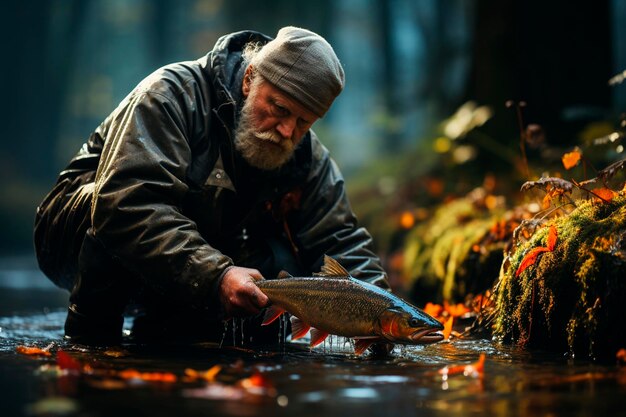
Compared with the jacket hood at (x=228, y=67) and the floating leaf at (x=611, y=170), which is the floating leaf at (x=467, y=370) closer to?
the floating leaf at (x=611, y=170)

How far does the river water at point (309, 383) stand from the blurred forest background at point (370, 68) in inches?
202

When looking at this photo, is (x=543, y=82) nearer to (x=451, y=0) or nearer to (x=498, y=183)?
(x=498, y=183)

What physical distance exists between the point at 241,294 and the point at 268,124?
1.29 metres

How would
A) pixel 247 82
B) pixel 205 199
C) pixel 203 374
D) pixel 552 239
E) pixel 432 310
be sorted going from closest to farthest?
1. pixel 203 374
2. pixel 552 239
3. pixel 205 199
4. pixel 247 82
5. pixel 432 310

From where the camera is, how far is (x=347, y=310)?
14.4 ft

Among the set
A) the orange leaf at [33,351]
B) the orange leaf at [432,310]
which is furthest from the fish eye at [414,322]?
the orange leaf at [432,310]

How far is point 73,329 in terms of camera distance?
5418 millimetres

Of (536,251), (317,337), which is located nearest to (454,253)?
(536,251)

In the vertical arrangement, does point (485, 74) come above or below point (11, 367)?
above

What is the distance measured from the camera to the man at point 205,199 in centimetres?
473

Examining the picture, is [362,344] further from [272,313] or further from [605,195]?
[605,195]

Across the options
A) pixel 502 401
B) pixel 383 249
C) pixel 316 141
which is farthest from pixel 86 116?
pixel 502 401

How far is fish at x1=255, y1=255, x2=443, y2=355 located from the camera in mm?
4219

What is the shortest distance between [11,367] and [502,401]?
227cm
